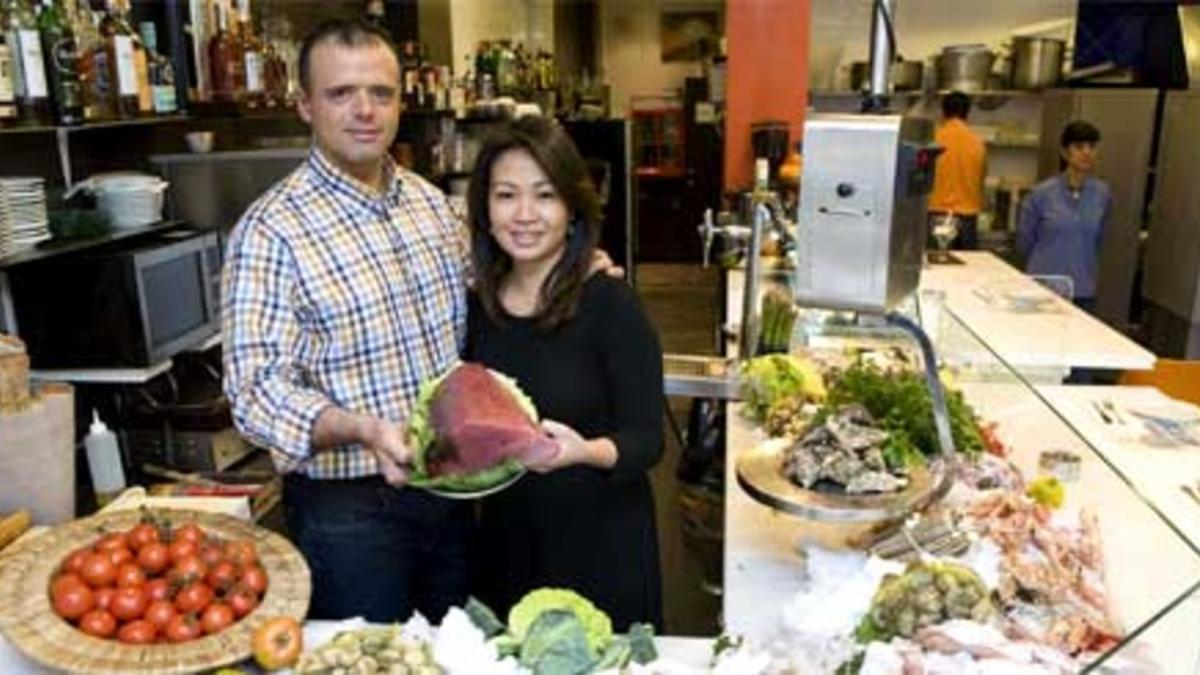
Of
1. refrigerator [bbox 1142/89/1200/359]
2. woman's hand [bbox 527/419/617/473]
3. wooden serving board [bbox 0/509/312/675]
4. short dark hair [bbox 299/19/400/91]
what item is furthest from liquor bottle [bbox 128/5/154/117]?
refrigerator [bbox 1142/89/1200/359]

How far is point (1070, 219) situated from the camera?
5473 millimetres

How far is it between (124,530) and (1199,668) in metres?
1.61

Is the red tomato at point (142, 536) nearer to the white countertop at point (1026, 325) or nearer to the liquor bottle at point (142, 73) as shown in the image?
the liquor bottle at point (142, 73)

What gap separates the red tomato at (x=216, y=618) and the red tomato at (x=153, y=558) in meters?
0.11

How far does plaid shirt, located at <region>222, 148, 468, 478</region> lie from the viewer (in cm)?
168

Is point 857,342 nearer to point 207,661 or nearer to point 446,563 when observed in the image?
point 446,563

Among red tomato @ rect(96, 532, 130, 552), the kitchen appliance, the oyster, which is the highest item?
the kitchen appliance

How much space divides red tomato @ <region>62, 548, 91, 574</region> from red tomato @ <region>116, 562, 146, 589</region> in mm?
60

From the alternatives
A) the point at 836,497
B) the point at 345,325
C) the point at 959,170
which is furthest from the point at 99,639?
the point at 959,170

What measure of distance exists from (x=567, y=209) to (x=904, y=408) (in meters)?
0.78

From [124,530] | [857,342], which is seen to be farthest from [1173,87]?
[124,530]

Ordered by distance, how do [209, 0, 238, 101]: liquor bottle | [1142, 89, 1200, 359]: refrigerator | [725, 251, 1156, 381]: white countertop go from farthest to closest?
1. [1142, 89, 1200, 359]: refrigerator
2. [725, 251, 1156, 381]: white countertop
3. [209, 0, 238, 101]: liquor bottle

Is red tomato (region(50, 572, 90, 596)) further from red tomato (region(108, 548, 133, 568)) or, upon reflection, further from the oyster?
the oyster

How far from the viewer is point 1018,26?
7.47m
